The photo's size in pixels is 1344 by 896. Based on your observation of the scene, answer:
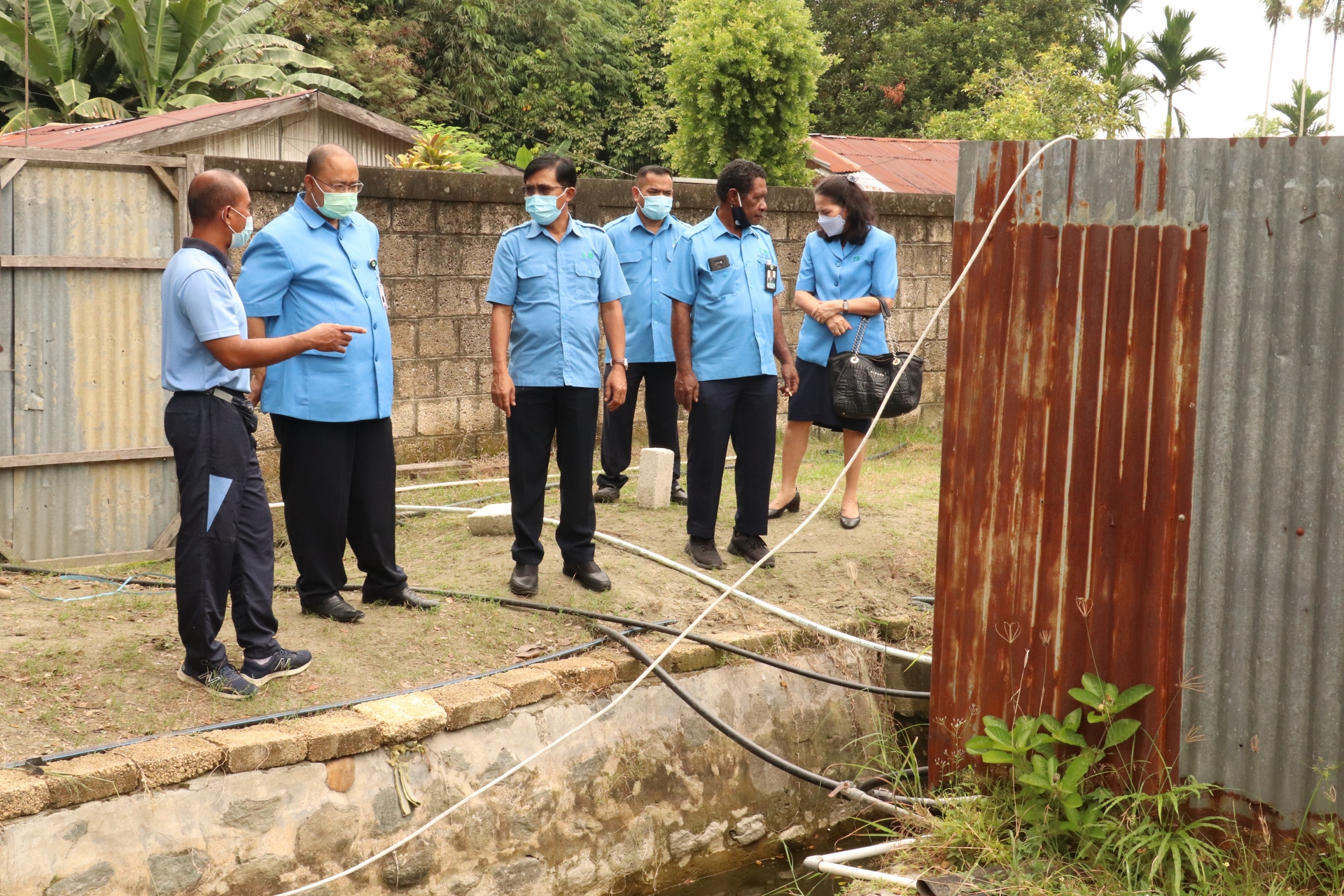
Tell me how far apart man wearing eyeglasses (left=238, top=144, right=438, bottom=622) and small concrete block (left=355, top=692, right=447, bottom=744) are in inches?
30.3

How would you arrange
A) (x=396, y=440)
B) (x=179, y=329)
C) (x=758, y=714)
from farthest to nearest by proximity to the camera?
(x=396, y=440) < (x=758, y=714) < (x=179, y=329)

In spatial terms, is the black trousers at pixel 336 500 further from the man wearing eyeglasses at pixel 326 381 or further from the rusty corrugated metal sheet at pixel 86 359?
the rusty corrugated metal sheet at pixel 86 359

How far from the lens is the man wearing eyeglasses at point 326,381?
4.61 metres

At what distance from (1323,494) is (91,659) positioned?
387 cm

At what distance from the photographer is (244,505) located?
4172 millimetres

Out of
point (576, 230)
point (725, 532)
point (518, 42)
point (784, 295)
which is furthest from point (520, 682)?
point (518, 42)

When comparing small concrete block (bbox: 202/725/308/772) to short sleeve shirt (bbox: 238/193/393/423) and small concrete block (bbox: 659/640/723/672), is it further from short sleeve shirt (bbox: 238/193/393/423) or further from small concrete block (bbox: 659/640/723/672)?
small concrete block (bbox: 659/640/723/672)

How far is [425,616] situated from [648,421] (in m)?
2.39

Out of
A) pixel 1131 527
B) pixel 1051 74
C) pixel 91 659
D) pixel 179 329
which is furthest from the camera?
pixel 1051 74

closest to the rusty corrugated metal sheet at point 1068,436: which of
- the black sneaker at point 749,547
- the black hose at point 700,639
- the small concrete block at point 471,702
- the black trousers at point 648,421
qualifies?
the black hose at point 700,639

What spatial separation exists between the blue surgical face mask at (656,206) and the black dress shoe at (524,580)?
2516mm

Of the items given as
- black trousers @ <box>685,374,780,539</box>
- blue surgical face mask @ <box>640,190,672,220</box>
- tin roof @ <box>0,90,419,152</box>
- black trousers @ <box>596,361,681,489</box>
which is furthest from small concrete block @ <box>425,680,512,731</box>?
A: tin roof @ <box>0,90,419,152</box>

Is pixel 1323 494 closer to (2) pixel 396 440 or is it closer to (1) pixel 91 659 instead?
(1) pixel 91 659

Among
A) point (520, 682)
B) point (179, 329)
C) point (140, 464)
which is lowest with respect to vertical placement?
point (520, 682)
